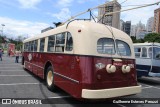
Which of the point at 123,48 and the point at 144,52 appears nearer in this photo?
the point at 123,48

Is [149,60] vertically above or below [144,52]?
below

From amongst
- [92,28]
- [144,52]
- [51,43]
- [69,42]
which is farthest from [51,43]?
[144,52]

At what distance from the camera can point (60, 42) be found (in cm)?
917

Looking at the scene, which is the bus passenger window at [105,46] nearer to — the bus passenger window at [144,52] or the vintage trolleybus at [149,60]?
the vintage trolleybus at [149,60]

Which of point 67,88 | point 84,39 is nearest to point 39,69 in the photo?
point 67,88

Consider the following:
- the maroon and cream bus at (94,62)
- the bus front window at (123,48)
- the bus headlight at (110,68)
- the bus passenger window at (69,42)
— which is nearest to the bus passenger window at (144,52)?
the maroon and cream bus at (94,62)

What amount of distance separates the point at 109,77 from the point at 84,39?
137 cm

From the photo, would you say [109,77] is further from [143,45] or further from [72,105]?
[143,45]

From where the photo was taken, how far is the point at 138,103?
8.77 m

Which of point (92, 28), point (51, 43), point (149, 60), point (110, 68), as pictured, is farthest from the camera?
point (149, 60)

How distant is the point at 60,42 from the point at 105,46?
6.98 feet

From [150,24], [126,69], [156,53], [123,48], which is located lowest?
[126,69]

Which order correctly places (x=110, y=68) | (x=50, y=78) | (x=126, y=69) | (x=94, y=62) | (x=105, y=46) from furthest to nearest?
(x=50, y=78) → (x=126, y=69) → (x=105, y=46) → (x=110, y=68) → (x=94, y=62)

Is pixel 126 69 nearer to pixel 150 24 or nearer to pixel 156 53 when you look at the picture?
pixel 156 53
